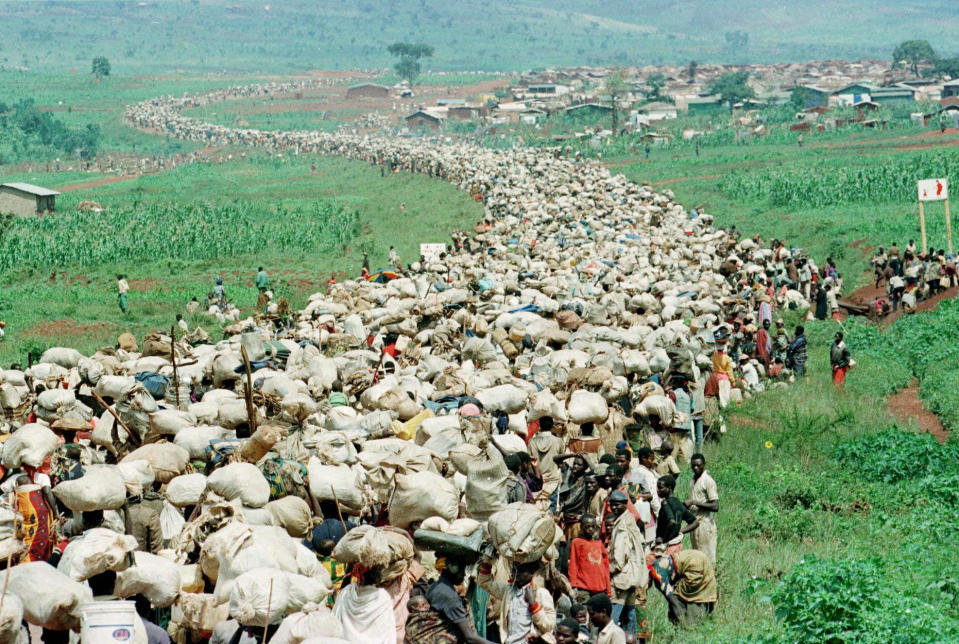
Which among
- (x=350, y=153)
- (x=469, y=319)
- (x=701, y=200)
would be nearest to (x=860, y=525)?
(x=469, y=319)

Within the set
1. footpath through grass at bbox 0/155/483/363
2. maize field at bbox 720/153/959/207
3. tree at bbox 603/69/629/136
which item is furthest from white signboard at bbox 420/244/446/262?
tree at bbox 603/69/629/136

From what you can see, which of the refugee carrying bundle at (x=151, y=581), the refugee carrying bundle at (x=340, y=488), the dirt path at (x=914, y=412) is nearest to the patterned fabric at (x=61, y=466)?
the refugee carrying bundle at (x=340, y=488)

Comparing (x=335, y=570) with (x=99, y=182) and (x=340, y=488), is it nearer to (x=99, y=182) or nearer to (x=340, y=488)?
(x=340, y=488)

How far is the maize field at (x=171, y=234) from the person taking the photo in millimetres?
33531

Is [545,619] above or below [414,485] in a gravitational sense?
below

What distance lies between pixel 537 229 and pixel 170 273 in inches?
394

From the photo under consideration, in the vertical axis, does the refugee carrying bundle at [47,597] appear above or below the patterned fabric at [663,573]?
Result: above

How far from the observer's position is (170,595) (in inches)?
262

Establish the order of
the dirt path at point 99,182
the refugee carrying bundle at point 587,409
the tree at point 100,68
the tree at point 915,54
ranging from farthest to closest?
the tree at point 915,54, the tree at point 100,68, the dirt path at point 99,182, the refugee carrying bundle at point 587,409

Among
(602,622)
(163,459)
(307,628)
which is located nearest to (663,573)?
(602,622)

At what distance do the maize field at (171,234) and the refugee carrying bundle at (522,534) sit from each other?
28.2 meters

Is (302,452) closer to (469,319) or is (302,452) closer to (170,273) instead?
(469,319)

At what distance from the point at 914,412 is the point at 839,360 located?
1290 mm

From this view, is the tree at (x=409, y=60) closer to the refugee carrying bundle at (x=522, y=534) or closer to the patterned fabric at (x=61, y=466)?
the patterned fabric at (x=61, y=466)
